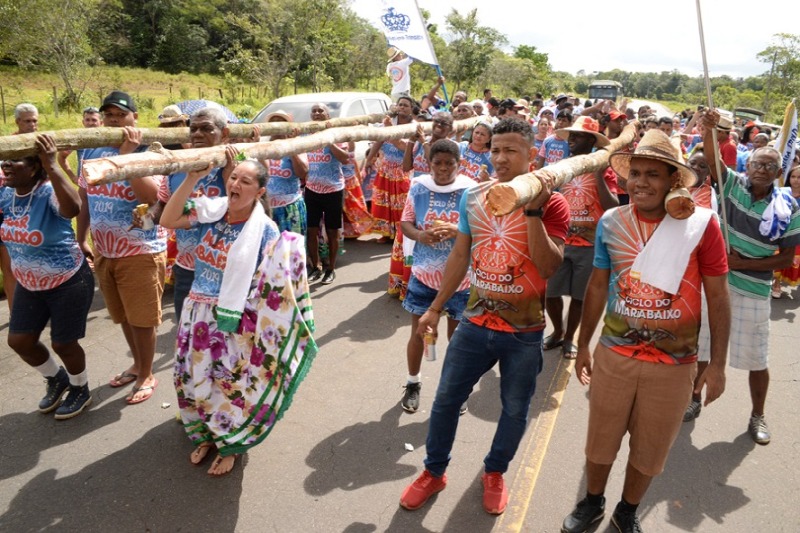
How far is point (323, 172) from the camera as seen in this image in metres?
7.05

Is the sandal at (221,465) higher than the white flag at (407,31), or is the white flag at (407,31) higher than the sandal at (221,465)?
the white flag at (407,31)

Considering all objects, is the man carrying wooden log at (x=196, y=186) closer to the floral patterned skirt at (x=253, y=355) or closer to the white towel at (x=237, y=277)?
the floral patterned skirt at (x=253, y=355)

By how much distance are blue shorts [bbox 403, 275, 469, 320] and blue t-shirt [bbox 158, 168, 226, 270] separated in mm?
1519

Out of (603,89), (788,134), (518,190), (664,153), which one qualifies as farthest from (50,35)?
(603,89)

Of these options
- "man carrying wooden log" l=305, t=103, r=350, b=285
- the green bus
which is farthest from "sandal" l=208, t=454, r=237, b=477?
the green bus

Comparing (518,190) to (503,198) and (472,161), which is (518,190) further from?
(472,161)

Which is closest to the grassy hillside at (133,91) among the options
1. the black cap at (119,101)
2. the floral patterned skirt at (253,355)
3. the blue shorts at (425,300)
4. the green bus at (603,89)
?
the black cap at (119,101)

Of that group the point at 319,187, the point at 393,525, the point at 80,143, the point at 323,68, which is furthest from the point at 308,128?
the point at 323,68

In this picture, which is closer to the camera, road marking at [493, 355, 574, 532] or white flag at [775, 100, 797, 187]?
road marking at [493, 355, 574, 532]

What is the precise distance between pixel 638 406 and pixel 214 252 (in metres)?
2.49

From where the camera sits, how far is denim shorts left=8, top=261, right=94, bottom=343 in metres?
3.99

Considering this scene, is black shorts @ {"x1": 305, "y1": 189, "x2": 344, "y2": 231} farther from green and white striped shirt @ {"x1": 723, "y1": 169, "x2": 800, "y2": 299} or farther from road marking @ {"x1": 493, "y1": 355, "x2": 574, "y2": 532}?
green and white striped shirt @ {"x1": 723, "y1": 169, "x2": 800, "y2": 299}

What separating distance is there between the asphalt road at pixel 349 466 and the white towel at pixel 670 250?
4.96 ft

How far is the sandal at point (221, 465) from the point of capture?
3.54m
